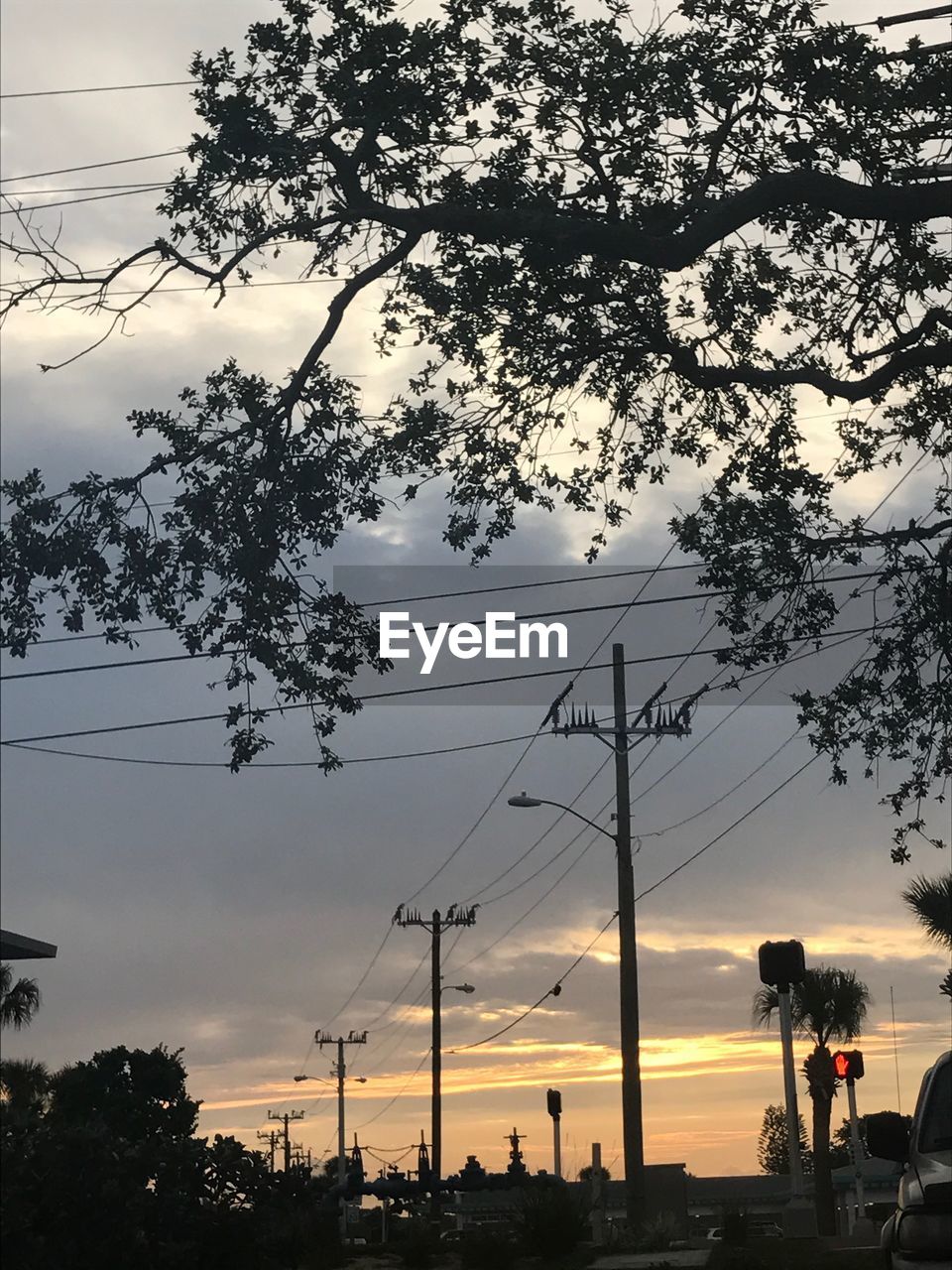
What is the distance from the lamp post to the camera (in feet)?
104

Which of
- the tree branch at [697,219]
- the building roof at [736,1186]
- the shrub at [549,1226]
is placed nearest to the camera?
the tree branch at [697,219]

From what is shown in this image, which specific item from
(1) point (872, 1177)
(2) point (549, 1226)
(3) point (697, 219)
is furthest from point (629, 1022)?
(1) point (872, 1177)

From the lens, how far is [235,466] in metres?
15.6

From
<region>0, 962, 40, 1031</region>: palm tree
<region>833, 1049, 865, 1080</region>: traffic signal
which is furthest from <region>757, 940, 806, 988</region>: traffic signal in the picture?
<region>0, 962, 40, 1031</region>: palm tree

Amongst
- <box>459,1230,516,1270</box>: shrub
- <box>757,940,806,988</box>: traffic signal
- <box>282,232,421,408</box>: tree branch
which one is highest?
<box>282,232,421,408</box>: tree branch

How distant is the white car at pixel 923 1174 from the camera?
28.7ft

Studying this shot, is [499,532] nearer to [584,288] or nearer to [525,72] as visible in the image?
[584,288]

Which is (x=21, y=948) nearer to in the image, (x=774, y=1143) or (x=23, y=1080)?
(x=23, y=1080)

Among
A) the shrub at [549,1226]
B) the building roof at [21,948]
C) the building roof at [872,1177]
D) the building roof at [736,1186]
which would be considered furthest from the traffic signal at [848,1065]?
the building roof at [736,1186]

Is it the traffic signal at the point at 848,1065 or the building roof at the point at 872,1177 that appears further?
the building roof at the point at 872,1177

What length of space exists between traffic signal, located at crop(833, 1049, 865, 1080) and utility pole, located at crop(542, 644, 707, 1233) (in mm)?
6411

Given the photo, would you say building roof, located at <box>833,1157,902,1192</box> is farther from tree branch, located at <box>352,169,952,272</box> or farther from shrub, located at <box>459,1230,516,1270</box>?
tree branch, located at <box>352,169,952,272</box>

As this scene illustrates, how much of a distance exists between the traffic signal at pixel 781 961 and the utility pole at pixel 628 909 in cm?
833

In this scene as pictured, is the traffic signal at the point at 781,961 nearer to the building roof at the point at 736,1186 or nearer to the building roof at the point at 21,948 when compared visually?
the building roof at the point at 21,948
